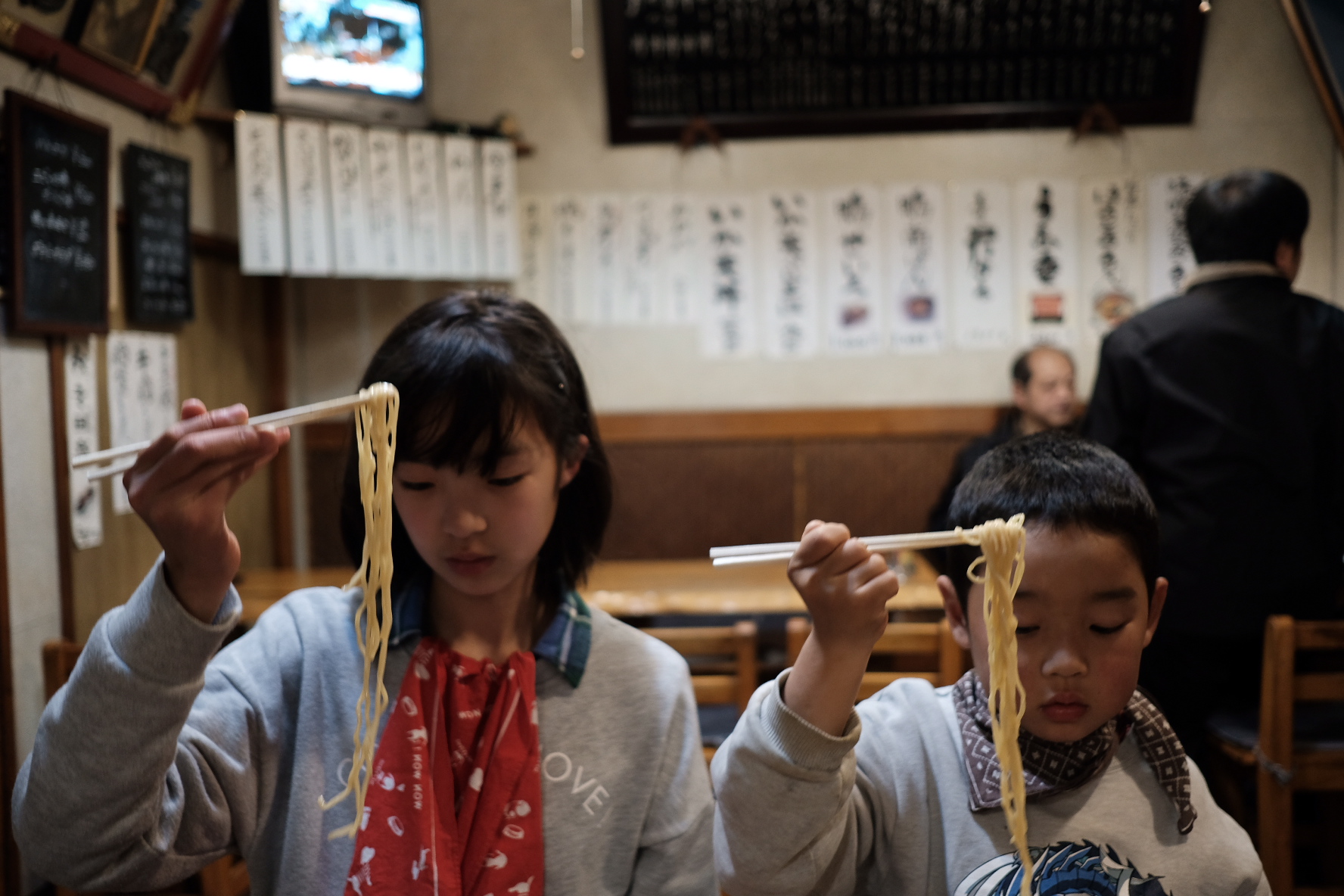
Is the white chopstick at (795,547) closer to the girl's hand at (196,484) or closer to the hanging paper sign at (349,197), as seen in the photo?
the girl's hand at (196,484)

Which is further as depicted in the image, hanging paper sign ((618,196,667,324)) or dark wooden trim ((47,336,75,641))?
hanging paper sign ((618,196,667,324))

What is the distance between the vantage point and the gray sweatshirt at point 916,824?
0.95 meters

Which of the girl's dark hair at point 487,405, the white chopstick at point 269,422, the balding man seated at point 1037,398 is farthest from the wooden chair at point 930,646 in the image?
the balding man seated at point 1037,398

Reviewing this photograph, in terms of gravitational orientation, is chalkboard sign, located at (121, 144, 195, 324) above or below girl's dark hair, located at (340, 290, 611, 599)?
above

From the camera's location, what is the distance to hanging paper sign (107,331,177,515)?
2.97 meters

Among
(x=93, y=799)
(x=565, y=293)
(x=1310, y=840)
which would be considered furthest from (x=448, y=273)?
(x=1310, y=840)

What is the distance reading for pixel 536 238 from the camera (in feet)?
13.4

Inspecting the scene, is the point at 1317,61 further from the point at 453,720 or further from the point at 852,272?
the point at 453,720

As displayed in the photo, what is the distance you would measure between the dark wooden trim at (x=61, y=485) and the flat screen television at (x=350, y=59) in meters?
1.26

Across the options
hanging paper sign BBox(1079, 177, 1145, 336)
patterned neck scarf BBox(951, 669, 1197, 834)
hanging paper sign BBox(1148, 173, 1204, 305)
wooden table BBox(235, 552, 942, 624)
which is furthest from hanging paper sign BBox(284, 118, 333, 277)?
hanging paper sign BBox(1148, 173, 1204, 305)

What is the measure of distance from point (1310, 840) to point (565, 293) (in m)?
3.04

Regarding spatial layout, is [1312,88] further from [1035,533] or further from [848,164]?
[1035,533]

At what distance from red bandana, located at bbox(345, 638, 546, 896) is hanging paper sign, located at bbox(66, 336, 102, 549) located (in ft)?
6.22

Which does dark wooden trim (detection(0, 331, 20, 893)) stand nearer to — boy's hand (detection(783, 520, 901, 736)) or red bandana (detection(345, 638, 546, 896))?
red bandana (detection(345, 638, 546, 896))
